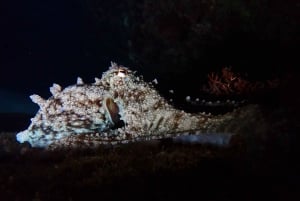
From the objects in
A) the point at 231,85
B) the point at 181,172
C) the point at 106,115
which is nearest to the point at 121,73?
the point at 106,115

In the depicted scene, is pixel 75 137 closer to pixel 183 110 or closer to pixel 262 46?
pixel 183 110

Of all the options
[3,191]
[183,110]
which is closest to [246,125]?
[183,110]

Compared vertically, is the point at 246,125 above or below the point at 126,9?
below

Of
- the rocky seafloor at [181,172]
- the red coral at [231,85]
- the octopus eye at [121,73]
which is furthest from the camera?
the red coral at [231,85]

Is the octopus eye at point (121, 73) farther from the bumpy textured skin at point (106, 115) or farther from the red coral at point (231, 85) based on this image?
the red coral at point (231, 85)

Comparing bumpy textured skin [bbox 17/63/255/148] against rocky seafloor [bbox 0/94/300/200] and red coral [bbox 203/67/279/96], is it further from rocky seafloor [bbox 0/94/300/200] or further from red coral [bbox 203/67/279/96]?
red coral [bbox 203/67/279/96]

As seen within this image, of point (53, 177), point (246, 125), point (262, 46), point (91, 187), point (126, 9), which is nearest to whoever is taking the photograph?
point (91, 187)

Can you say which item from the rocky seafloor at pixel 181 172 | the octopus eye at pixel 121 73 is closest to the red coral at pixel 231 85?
the octopus eye at pixel 121 73

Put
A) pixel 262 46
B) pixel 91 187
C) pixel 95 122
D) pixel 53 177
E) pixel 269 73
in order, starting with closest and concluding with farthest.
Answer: pixel 91 187, pixel 53 177, pixel 95 122, pixel 269 73, pixel 262 46

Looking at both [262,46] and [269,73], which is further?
[262,46]
